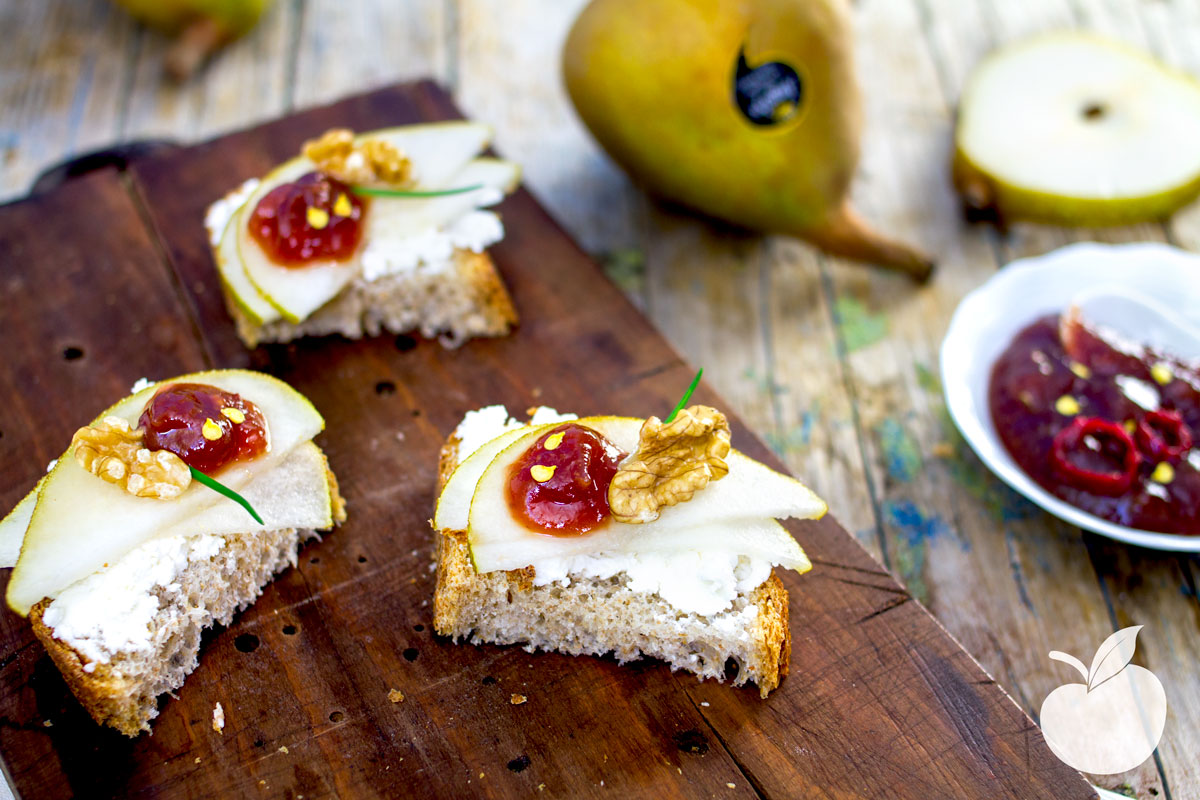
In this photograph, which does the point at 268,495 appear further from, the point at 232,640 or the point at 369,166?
the point at 369,166

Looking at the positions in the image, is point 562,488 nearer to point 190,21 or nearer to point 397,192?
point 397,192

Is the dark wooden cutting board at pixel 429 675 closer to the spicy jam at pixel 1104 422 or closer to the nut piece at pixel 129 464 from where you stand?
the nut piece at pixel 129 464

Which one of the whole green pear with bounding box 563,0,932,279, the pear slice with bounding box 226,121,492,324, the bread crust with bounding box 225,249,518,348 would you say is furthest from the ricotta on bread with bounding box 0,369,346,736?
the whole green pear with bounding box 563,0,932,279

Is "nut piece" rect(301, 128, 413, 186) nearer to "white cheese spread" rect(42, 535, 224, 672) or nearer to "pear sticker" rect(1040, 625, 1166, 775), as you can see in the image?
"white cheese spread" rect(42, 535, 224, 672)

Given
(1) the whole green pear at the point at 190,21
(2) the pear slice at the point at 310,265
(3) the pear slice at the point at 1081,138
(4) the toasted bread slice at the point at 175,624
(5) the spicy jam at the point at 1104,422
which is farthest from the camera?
(1) the whole green pear at the point at 190,21

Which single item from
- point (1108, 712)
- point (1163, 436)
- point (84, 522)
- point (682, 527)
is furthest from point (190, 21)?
point (1108, 712)

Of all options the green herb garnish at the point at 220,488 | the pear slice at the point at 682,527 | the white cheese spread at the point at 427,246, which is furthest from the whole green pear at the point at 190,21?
the pear slice at the point at 682,527
